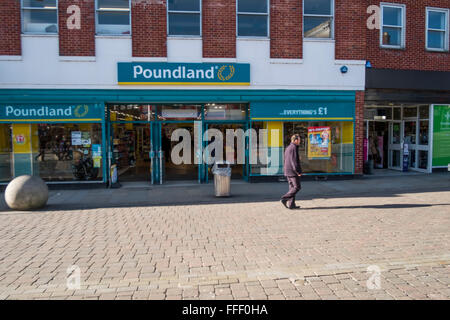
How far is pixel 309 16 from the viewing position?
13609mm

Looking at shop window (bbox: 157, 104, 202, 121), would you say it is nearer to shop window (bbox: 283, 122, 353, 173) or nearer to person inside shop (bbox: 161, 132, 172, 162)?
person inside shop (bbox: 161, 132, 172, 162)

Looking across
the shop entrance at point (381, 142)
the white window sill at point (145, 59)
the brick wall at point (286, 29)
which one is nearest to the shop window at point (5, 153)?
the white window sill at point (145, 59)

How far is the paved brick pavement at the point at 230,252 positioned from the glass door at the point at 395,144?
27.0 ft

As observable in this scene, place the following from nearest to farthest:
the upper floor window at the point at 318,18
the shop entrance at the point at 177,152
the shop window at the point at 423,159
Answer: the upper floor window at the point at 318,18 → the shop entrance at the point at 177,152 → the shop window at the point at 423,159

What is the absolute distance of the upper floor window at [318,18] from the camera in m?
13.6

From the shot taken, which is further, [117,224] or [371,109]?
[371,109]

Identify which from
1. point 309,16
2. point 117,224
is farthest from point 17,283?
point 309,16

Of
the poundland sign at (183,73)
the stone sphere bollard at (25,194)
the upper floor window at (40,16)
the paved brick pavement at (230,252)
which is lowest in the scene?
the paved brick pavement at (230,252)

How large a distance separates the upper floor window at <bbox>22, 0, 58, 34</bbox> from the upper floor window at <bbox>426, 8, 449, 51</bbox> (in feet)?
47.9

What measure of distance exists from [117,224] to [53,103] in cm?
681

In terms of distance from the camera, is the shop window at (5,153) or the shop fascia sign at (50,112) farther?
the shop window at (5,153)

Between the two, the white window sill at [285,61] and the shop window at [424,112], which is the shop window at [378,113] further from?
the white window sill at [285,61]

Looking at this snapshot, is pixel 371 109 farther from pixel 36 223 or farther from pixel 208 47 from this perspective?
pixel 36 223
